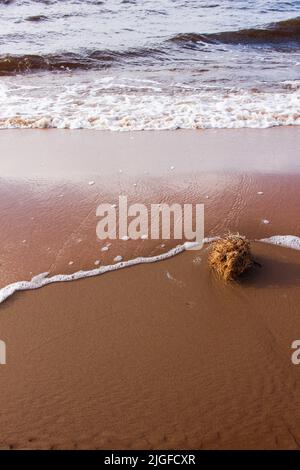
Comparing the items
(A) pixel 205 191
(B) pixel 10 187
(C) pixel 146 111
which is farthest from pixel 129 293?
(C) pixel 146 111

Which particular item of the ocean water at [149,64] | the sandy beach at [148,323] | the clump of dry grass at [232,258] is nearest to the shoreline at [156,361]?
the sandy beach at [148,323]

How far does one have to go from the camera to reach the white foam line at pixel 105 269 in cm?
367

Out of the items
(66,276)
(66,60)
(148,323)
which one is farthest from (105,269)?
(66,60)

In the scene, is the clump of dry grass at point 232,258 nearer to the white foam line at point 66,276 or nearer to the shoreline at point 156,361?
the shoreline at point 156,361

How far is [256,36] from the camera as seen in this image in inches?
581

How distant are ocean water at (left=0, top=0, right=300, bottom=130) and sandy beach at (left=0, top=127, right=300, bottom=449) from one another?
2557mm

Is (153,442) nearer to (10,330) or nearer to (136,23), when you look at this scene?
(10,330)

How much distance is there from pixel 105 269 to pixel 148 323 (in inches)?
31.8

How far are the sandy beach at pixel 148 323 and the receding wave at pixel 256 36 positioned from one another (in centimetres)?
1019

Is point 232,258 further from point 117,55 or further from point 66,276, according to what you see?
point 117,55

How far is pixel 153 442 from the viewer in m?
2.52

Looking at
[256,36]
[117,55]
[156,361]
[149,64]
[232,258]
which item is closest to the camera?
[156,361]

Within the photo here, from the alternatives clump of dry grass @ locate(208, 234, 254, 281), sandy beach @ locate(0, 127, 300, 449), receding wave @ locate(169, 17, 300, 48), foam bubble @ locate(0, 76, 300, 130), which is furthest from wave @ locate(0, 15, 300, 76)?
clump of dry grass @ locate(208, 234, 254, 281)

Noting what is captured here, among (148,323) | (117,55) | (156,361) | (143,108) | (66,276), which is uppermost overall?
(117,55)
